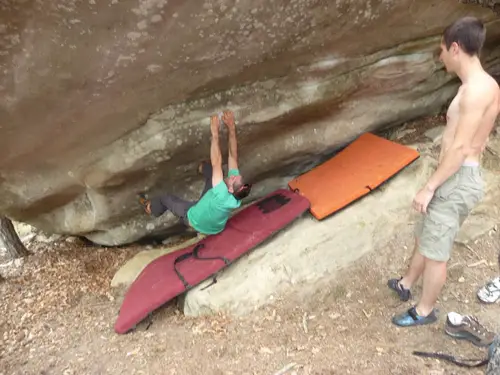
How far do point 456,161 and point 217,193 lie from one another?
186cm

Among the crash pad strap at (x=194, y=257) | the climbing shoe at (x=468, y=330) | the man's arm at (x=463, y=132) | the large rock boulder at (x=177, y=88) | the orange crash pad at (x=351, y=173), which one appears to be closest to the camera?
the man's arm at (x=463, y=132)

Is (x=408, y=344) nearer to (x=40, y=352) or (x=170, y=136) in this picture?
(x=170, y=136)

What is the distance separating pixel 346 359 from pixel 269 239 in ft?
4.38

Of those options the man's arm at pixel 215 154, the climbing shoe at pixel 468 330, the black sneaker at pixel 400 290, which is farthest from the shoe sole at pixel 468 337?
the man's arm at pixel 215 154

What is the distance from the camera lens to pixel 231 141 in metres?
3.87

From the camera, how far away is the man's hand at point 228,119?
3781 millimetres

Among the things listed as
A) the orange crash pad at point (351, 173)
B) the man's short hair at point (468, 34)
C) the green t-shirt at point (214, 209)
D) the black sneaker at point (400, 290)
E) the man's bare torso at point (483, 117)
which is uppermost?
the man's short hair at point (468, 34)

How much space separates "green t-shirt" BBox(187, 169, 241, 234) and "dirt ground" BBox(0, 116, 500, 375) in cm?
73

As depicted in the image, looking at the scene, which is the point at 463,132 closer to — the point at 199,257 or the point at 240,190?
the point at 240,190

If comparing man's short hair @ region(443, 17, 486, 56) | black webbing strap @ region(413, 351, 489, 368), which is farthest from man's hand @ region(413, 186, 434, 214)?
black webbing strap @ region(413, 351, 489, 368)

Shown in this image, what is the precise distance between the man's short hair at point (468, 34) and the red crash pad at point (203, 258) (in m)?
1.91

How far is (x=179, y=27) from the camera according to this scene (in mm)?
2977

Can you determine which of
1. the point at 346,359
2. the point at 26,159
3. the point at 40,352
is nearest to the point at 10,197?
the point at 26,159

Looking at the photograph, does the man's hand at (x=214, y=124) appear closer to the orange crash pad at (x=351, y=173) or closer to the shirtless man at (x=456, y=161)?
the orange crash pad at (x=351, y=173)
